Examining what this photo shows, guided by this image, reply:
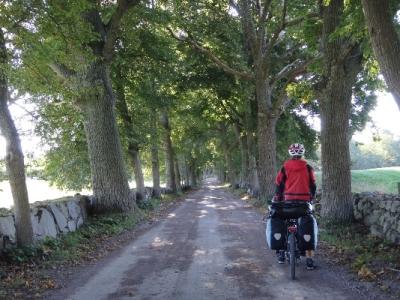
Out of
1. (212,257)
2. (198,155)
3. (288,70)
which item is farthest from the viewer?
(198,155)

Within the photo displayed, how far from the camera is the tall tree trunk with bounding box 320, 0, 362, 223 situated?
1189 cm

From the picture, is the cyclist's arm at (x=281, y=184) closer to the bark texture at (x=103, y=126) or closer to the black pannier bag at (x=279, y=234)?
the black pannier bag at (x=279, y=234)

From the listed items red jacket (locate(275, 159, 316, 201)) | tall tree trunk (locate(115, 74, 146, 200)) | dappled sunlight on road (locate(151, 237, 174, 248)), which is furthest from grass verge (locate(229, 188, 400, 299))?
tall tree trunk (locate(115, 74, 146, 200))

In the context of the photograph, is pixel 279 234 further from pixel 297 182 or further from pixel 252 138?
pixel 252 138

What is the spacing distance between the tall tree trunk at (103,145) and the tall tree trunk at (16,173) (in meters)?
5.73

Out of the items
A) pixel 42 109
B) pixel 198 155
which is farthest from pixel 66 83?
pixel 198 155

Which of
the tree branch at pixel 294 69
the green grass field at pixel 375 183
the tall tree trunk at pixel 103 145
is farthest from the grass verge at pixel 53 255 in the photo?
the green grass field at pixel 375 183

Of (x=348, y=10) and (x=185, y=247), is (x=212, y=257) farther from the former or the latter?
(x=348, y=10)

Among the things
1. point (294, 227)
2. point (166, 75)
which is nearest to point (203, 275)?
point (294, 227)

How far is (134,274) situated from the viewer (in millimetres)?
8148

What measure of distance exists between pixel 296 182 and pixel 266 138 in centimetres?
1331

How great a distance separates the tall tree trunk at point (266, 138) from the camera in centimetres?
2089

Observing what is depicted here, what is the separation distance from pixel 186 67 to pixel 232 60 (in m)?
2.65

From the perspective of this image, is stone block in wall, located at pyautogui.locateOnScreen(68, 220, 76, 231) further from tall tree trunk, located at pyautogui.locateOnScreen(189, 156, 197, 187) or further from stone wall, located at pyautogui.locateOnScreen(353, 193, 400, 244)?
tall tree trunk, located at pyautogui.locateOnScreen(189, 156, 197, 187)
